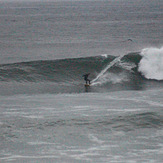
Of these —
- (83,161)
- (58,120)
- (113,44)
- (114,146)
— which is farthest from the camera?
(113,44)

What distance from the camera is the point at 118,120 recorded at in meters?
17.4

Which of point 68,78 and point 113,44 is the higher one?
point 113,44

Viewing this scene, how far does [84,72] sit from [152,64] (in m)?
5.20

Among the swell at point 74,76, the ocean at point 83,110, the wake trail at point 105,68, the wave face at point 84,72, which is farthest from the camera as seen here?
the wake trail at point 105,68

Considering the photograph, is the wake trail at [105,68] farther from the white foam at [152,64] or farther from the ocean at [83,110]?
the white foam at [152,64]

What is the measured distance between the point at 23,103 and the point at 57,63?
38.5 feet

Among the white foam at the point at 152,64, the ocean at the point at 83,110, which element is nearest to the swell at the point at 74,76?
the ocean at the point at 83,110

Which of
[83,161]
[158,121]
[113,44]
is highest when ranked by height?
[113,44]

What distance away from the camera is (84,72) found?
2942 centimetres

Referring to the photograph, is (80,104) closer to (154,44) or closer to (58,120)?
(58,120)

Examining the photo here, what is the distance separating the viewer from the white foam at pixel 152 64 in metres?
28.2

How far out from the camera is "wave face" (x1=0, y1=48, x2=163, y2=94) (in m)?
24.9

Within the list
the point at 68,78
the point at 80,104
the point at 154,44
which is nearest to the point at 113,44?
the point at 154,44

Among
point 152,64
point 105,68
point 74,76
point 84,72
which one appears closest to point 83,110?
point 74,76
